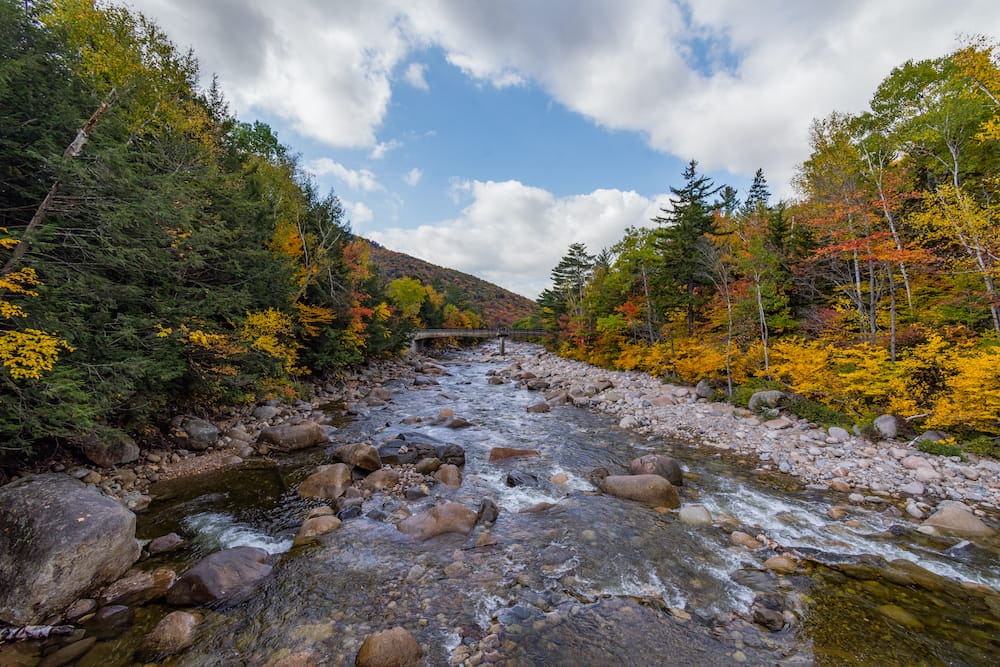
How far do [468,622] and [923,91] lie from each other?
2308 centimetres

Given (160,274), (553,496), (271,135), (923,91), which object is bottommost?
(553,496)

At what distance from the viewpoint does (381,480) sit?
29.1 feet

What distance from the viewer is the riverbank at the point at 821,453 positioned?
8.02 metres

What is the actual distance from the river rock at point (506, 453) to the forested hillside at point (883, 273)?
10.2m

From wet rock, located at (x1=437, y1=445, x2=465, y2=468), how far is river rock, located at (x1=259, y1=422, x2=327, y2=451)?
4.08 metres

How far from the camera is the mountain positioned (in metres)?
105

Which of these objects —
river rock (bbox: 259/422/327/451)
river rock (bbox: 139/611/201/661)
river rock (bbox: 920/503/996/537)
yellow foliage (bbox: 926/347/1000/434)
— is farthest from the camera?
river rock (bbox: 259/422/327/451)

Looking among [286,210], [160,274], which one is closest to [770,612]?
[160,274]

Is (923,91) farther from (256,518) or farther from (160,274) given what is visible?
(160,274)

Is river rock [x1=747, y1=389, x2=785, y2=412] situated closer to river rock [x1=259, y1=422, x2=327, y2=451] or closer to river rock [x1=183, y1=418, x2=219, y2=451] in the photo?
river rock [x1=259, y1=422, x2=327, y2=451]

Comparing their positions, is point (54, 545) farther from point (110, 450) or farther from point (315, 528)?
point (110, 450)

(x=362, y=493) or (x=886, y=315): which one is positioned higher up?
(x=886, y=315)

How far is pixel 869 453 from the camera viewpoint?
997 cm

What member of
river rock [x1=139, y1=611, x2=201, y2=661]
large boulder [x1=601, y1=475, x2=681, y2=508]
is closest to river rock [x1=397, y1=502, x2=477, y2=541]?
river rock [x1=139, y1=611, x2=201, y2=661]
